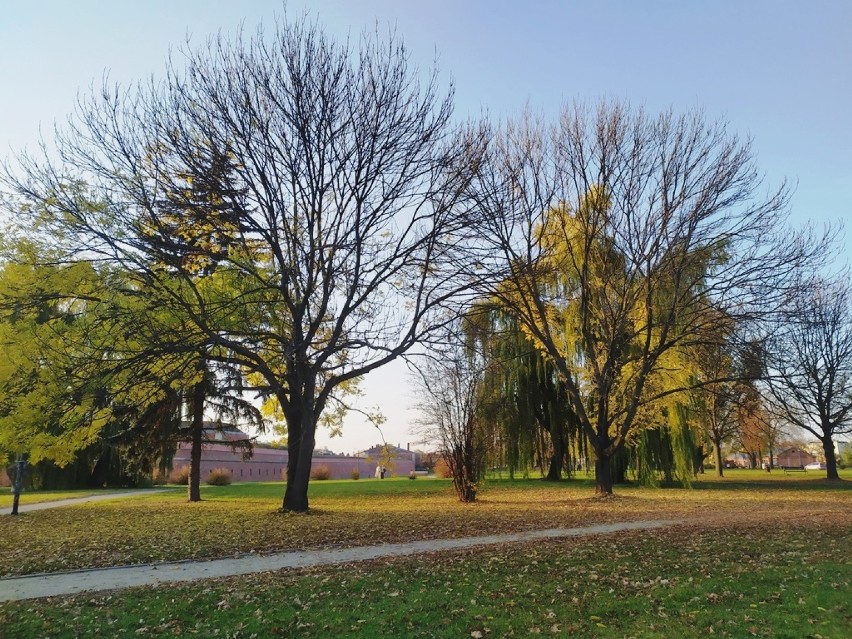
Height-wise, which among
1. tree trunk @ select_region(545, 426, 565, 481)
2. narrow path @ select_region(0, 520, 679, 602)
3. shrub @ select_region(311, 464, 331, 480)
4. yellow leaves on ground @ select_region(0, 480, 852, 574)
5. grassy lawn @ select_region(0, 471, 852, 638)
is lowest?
shrub @ select_region(311, 464, 331, 480)

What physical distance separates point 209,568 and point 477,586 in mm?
4007

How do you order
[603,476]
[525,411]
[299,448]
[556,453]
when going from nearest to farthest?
[299,448] < [603,476] < [525,411] < [556,453]

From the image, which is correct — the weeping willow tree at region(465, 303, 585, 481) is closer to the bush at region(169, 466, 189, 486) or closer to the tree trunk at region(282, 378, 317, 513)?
the tree trunk at region(282, 378, 317, 513)

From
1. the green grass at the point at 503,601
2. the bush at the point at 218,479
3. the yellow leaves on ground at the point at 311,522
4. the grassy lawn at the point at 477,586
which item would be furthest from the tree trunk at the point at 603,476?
the bush at the point at 218,479

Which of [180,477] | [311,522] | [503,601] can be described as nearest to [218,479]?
[180,477]

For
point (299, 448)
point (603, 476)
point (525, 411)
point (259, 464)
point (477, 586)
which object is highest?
point (525, 411)

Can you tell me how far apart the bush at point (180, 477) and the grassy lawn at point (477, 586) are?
28.3m

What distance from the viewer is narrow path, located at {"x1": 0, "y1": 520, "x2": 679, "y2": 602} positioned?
7.21 meters

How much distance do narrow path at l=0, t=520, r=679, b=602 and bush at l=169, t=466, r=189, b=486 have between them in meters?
33.8

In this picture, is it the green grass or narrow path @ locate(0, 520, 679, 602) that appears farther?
narrow path @ locate(0, 520, 679, 602)

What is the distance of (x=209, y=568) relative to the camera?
8414 millimetres

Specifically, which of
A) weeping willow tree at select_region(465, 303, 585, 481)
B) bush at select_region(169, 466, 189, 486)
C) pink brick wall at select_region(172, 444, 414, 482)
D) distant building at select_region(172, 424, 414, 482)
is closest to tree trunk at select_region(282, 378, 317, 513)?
weeping willow tree at select_region(465, 303, 585, 481)

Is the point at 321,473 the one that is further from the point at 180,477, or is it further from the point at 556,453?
the point at 556,453

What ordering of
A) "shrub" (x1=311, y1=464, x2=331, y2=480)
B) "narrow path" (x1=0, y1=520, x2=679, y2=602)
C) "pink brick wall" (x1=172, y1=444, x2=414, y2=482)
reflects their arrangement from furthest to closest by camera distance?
"pink brick wall" (x1=172, y1=444, x2=414, y2=482) → "shrub" (x1=311, y1=464, x2=331, y2=480) → "narrow path" (x1=0, y1=520, x2=679, y2=602)
